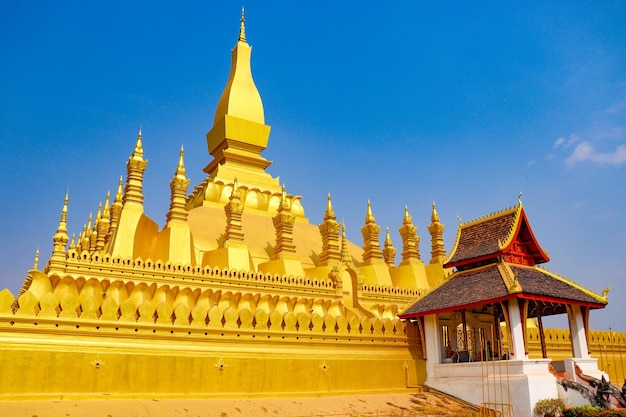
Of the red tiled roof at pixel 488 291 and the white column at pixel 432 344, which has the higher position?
the red tiled roof at pixel 488 291

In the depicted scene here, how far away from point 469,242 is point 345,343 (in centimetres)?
561

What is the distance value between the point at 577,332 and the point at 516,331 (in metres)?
3.42

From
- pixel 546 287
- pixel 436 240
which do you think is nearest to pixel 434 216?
pixel 436 240

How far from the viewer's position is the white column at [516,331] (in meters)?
13.6

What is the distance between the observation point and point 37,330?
35.8 feet

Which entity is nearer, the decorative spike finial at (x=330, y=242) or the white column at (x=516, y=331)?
the white column at (x=516, y=331)

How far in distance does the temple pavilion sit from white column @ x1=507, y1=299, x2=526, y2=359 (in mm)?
28

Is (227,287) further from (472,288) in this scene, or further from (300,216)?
(300,216)

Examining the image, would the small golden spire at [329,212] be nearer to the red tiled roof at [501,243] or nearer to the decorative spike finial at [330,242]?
the decorative spike finial at [330,242]

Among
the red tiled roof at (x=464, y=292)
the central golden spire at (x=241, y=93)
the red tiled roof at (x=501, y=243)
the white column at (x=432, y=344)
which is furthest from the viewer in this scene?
the central golden spire at (x=241, y=93)

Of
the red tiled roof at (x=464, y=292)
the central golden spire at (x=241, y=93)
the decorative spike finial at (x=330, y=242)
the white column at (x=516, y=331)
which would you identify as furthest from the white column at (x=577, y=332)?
the central golden spire at (x=241, y=93)

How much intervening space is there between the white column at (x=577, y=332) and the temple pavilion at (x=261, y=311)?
32 mm

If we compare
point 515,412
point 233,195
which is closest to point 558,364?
point 515,412

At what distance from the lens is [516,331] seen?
1386 cm
